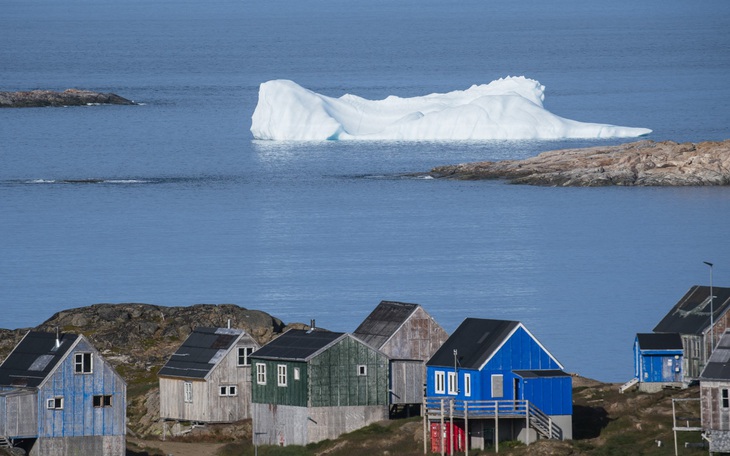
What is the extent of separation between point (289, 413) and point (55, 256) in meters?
43.0

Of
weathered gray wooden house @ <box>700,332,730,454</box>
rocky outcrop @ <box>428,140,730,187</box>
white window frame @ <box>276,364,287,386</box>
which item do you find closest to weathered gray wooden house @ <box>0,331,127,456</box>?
white window frame @ <box>276,364,287,386</box>

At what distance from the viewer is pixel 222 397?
43.7 metres

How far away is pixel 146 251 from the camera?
85.0 meters

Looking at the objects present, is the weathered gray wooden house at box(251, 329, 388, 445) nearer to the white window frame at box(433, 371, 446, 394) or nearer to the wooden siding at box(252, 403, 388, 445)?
the wooden siding at box(252, 403, 388, 445)

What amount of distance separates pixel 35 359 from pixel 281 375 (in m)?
5.50

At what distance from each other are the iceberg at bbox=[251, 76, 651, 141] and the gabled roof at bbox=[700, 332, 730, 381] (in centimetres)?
7912

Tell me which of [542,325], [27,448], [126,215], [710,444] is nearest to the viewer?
[710,444]

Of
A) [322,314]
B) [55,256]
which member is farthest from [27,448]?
[55,256]

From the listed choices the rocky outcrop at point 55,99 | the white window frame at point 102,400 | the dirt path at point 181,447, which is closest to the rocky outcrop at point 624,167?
the dirt path at point 181,447

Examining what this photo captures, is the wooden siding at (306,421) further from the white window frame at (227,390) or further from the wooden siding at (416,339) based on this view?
the wooden siding at (416,339)

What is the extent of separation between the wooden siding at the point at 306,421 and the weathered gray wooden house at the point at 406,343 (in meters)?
1.19

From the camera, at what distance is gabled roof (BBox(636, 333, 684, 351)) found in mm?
44406

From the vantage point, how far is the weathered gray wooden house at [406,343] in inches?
1708

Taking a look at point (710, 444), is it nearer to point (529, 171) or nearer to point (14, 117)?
point (529, 171)
